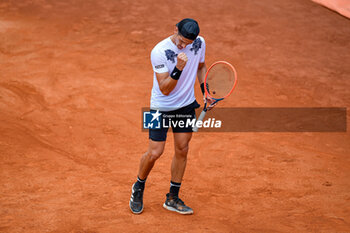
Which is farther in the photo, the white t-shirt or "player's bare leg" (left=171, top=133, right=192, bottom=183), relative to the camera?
"player's bare leg" (left=171, top=133, right=192, bottom=183)

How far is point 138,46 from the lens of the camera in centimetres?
1060

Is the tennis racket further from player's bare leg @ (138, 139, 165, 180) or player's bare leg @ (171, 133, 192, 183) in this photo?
player's bare leg @ (138, 139, 165, 180)

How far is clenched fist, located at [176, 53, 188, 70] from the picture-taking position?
4390 mm

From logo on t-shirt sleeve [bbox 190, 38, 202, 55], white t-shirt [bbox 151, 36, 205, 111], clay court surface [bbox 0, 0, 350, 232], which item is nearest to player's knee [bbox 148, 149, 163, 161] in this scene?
white t-shirt [bbox 151, 36, 205, 111]

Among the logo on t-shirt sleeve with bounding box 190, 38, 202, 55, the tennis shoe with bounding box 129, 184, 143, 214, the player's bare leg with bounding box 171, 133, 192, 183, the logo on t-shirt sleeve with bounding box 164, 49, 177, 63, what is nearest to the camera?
the logo on t-shirt sleeve with bounding box 164, 49, 177, 63

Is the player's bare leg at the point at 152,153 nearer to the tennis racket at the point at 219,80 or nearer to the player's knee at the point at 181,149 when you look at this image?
the player's knee at the point at 181,149

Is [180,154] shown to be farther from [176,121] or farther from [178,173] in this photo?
[176,121]

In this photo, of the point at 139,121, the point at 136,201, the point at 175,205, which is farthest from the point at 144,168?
the point at 139,121

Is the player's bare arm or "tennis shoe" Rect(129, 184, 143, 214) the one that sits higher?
the player's bare arm

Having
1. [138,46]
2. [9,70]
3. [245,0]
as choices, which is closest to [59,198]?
[9,70]

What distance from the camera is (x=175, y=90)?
474 centimetres

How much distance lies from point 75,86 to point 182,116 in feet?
14.3

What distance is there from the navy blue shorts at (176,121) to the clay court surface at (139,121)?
909mm

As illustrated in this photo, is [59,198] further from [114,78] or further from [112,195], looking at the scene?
[114,78]
